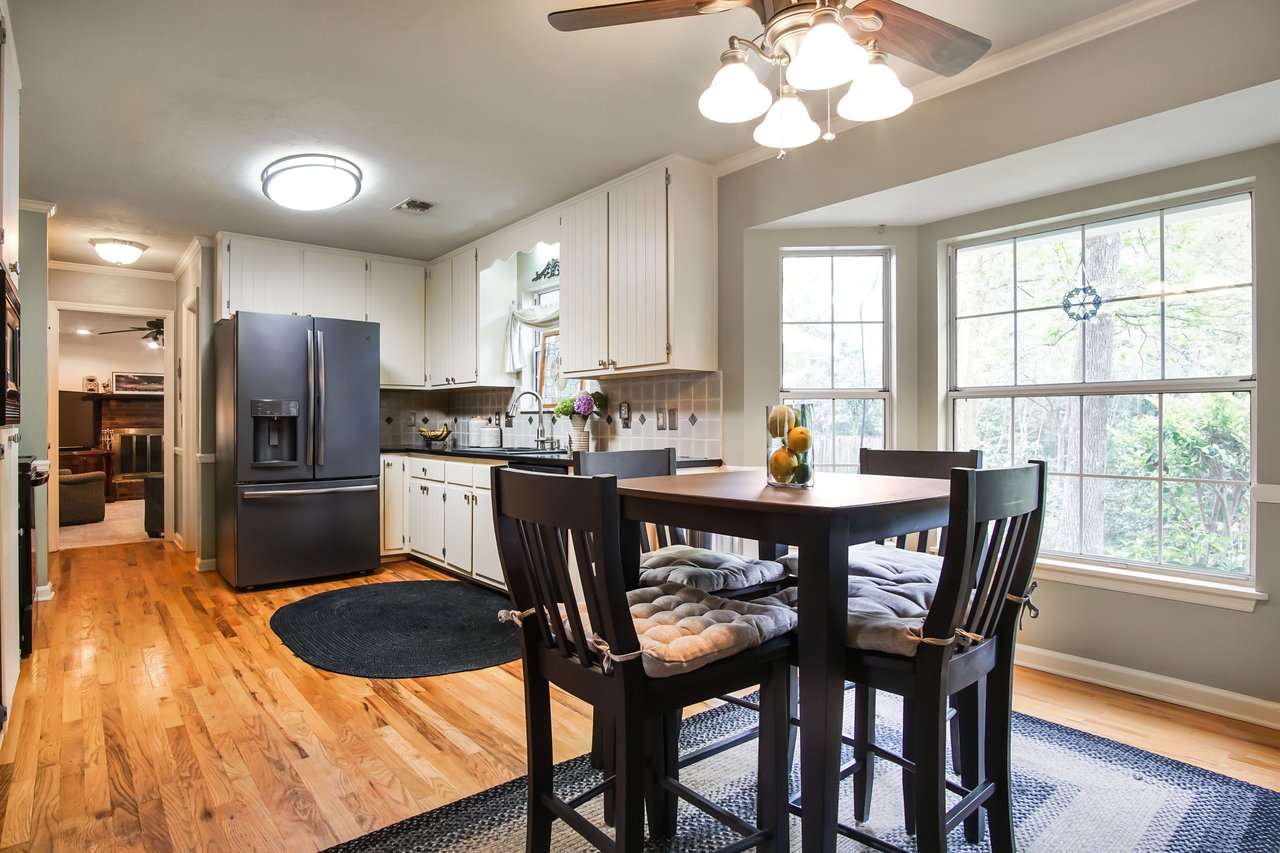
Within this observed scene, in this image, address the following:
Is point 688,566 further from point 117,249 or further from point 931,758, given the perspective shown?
point 117,249

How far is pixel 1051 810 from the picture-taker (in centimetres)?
181

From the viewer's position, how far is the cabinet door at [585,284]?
12.1 feet

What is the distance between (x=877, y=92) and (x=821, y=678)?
1.33 m

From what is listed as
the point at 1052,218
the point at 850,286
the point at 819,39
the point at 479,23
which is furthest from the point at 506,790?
the point at 1052,218

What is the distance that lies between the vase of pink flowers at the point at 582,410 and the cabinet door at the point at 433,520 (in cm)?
105

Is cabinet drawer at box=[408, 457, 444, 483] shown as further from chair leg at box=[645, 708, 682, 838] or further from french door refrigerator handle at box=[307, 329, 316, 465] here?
chair leg at box=[645, 708, 682, 838]

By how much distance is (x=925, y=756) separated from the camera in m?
1.25

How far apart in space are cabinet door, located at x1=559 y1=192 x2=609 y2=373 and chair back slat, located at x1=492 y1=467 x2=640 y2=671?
7.64 ft

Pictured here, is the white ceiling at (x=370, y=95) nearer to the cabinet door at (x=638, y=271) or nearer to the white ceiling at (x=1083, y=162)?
the cabinet door at (x=638, y=271)

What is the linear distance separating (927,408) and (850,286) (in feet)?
2.25

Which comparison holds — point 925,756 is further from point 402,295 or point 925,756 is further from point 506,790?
point 402,295

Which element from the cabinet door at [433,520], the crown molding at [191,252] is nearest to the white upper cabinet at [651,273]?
the cabinet door at [433,520]

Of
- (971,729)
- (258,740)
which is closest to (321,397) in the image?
(258,740)

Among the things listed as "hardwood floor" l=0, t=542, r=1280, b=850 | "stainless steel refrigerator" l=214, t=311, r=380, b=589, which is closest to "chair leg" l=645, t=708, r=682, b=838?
"hardwood floor" l=0, t=542, r=1280, b=850
